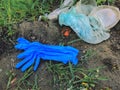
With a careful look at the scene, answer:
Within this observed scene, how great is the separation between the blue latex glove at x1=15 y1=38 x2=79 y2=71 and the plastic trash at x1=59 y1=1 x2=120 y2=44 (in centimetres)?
27

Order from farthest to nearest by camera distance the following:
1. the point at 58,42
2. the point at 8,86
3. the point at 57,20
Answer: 1. the point at 57,20
2. the point at 58,42
3. the point at 8,86

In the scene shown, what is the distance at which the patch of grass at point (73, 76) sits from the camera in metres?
2.72

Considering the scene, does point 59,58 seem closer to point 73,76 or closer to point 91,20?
point 73,76

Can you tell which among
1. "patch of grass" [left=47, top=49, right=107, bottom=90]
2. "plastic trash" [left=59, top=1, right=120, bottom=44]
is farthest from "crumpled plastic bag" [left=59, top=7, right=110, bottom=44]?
"patch of grass" [left=47, top=49, right=107, bottom=90]

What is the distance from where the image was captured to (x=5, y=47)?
3.12 m

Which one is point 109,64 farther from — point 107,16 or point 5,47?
point 5,47

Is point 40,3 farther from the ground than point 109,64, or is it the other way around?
point 40,3

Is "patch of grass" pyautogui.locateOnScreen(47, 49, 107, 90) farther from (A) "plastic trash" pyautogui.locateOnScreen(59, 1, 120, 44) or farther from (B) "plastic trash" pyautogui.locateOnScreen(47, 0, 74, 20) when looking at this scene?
(B) "plastic trash" pyautogui.locateOnScreen(47, 0, 74, 20)

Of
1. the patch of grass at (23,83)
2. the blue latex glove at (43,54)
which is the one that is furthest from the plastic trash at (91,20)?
the patch of grass at (23,83)

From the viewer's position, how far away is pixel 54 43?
122 inches

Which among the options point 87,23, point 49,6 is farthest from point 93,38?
point 49,6

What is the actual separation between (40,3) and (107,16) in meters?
0.69

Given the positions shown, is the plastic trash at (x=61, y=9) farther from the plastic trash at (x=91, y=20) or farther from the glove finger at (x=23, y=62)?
the glove finger at (x=23, y=62)

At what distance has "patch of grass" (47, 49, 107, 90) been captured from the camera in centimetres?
Result: 272
